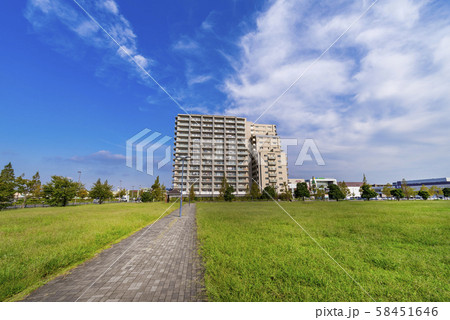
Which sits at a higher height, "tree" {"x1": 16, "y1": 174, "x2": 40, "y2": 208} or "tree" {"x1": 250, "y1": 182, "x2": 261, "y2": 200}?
"tree" {"x1": 16, "y1": 174, "x2": 40, "y2": 208}

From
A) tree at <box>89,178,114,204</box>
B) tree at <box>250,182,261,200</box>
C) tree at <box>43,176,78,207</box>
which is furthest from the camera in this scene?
tree at <box>250,182,261,200</box>

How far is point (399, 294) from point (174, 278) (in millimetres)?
4645

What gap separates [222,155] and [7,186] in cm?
5703

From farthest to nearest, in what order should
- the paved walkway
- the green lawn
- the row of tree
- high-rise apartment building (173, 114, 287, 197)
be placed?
high-rise apartment building (173, 114, 287, 197), the row of tree, the paved walkway, the green lawn

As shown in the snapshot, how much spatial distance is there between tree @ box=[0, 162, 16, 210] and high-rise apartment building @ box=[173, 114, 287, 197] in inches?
1597

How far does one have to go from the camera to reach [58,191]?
118 ft

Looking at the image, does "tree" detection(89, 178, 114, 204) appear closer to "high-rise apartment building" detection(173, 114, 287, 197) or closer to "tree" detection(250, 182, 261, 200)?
"high-rise apartment building" detection(173, 114, 287, 197)

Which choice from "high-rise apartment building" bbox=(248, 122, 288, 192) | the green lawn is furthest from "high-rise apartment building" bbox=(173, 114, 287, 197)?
the green lawn

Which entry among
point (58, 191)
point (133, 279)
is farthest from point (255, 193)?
point (133, 279)

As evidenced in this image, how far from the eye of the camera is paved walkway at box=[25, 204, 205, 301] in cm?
346

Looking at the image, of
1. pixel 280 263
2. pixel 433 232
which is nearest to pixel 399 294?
pixel 280 263

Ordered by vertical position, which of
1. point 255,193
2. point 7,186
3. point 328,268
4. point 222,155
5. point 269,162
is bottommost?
point 255,193

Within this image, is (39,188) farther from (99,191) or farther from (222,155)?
(222,155)
